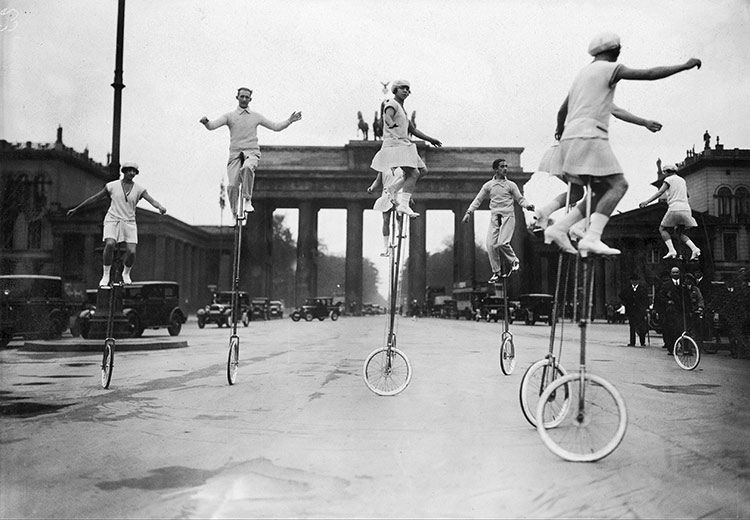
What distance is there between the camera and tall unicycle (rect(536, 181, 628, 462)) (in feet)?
12.0

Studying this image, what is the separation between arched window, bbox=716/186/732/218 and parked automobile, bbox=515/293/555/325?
90.2 ft

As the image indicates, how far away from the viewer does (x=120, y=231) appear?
25.7 feet

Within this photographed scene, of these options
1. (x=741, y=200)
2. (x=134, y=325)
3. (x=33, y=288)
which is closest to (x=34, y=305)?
(x=33, y=288)

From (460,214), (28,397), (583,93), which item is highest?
(460,214)

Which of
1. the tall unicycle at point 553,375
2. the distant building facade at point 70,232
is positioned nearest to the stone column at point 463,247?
the distant building facade at point 70,232

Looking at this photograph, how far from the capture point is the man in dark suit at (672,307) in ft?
35.4

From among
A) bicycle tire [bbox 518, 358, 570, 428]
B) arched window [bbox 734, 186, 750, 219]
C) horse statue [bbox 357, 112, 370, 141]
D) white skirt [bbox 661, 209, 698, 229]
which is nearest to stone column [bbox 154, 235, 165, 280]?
horse statue [bbox 357, 112, 370, 141]

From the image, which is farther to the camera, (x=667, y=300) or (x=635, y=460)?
(x=667, y=300)

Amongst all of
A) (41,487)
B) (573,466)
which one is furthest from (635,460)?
(41,487)

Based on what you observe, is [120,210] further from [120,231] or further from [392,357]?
[392,357]

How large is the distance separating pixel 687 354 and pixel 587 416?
6.19 metres

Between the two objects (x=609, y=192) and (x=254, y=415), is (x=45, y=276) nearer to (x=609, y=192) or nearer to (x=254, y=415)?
(x=254, y=415)

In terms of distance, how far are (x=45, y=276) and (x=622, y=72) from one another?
68.3 feet

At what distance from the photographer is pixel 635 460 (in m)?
3.83
